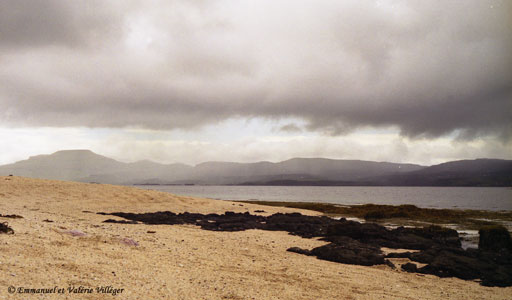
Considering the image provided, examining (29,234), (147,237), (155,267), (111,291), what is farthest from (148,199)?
(111,291)

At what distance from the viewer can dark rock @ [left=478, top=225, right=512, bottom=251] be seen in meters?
18.1

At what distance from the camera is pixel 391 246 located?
18.0 metres

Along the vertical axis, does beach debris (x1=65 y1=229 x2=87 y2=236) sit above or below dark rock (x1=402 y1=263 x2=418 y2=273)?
above

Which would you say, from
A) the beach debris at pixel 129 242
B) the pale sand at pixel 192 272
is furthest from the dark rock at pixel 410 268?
the beach debris at pixel 129 242

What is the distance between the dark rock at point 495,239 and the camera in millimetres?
18141

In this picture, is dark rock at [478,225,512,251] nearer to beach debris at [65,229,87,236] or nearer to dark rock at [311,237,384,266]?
dark rock at [311,237,384,266]

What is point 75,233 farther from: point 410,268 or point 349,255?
point 410,268

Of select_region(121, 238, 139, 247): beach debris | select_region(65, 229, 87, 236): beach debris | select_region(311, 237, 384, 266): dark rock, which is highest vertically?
select_region(65, 229, 87, 236): beach debris

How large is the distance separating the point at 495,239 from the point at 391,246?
563 cm

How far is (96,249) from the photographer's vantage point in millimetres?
10242

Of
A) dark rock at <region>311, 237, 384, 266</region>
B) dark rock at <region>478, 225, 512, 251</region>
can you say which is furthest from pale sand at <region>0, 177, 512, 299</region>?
dark rock at <region>478, 225, 512, 251</region>

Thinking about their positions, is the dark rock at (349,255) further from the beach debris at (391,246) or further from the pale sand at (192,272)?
the pale sand at (192,272)

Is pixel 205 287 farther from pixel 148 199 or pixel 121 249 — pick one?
pixel 148 199

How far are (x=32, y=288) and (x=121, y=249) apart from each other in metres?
4.47
